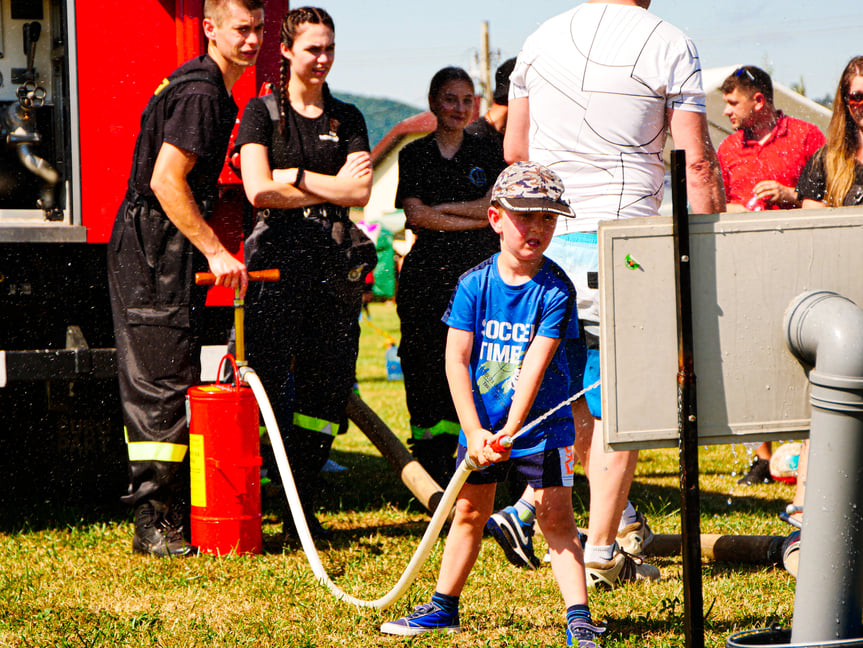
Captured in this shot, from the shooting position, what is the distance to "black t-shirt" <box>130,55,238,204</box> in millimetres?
4094

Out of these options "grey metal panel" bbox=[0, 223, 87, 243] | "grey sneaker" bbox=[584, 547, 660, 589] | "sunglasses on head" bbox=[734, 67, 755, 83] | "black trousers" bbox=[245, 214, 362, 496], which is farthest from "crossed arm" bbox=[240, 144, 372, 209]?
"sunglasses on head" bbox=[734, 67, 755, 83]

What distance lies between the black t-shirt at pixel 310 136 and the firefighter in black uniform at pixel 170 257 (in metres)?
0.15

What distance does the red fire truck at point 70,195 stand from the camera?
14.7ft

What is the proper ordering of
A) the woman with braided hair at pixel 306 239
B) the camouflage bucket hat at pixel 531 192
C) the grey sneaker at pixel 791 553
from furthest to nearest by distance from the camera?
the woman with braided hair at pixel 306 239 < the grey sneaker at pixel 791 553 < the camouflage bucket hat at pixel 531 192

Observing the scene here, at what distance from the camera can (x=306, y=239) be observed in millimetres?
4438

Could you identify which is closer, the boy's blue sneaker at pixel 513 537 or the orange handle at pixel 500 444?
the orange handle at pixel 500 444

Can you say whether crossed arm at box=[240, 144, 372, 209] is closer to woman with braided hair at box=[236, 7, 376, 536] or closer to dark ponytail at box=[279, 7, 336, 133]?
woman with braided hair at box=[236, 7, 376, 536]

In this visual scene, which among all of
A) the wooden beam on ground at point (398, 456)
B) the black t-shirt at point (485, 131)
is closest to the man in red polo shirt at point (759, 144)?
the black t-shirt at point (485, 131)

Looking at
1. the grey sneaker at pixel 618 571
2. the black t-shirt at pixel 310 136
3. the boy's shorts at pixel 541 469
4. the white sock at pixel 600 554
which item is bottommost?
the grey sneaker at pixel 618 571

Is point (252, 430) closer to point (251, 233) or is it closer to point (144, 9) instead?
point (251, 233)

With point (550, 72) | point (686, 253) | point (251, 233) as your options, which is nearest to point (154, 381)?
point (251, 233)

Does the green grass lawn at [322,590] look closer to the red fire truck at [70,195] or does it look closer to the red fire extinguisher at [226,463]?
the red fire extinguisher at [226,463]

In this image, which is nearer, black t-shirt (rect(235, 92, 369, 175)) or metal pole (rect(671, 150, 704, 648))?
metal pole (rect(671, 150, 704, 648))

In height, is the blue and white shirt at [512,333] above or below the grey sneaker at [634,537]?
above
